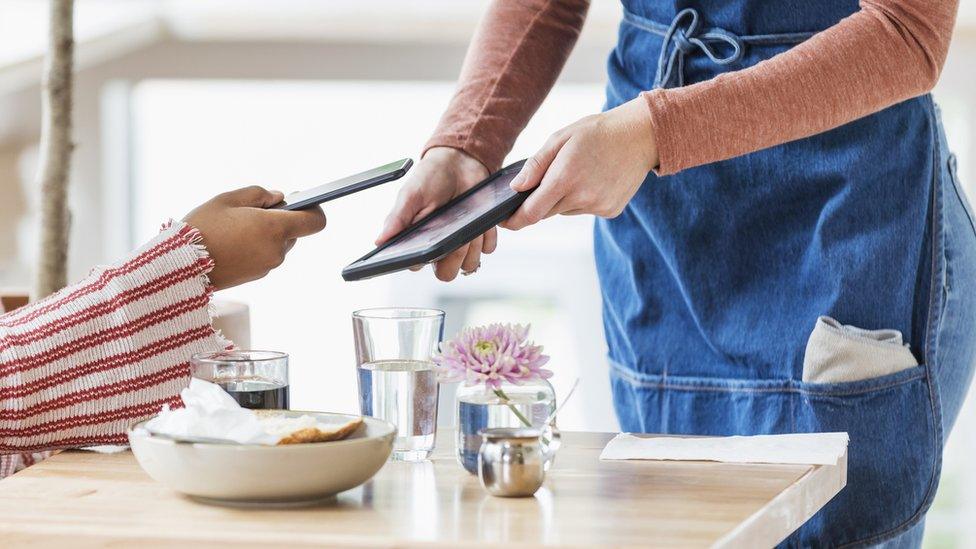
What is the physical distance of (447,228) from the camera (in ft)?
3.17

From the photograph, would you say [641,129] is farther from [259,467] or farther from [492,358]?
[259,467]

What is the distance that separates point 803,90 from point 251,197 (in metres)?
0.52

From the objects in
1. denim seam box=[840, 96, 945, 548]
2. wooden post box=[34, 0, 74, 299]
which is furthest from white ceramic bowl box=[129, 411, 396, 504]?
wooden post box=[34, 0, 74, 299]

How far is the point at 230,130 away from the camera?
9.31 ft

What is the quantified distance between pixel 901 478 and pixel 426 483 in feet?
1.83

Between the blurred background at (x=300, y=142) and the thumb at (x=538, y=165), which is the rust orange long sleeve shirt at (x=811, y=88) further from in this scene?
the blurred background at (x=300, y=142)

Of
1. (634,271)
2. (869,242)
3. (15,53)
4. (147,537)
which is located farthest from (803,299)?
(15,53)

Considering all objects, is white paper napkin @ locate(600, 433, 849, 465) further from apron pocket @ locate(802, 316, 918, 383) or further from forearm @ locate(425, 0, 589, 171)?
forearm @ locate(425, 0, 589, 171)

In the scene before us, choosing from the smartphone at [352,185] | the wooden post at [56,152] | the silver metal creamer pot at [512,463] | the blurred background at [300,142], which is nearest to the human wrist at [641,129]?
the smartphone at [352,185]

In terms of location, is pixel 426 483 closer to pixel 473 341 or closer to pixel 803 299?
pixel 473 341

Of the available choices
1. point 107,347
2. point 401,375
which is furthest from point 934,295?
point 107,347

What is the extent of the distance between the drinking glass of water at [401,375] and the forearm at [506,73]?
1.18 ft

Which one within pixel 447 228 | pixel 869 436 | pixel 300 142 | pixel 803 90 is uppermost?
pixel 300 142

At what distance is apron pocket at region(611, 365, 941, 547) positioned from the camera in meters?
1.14
